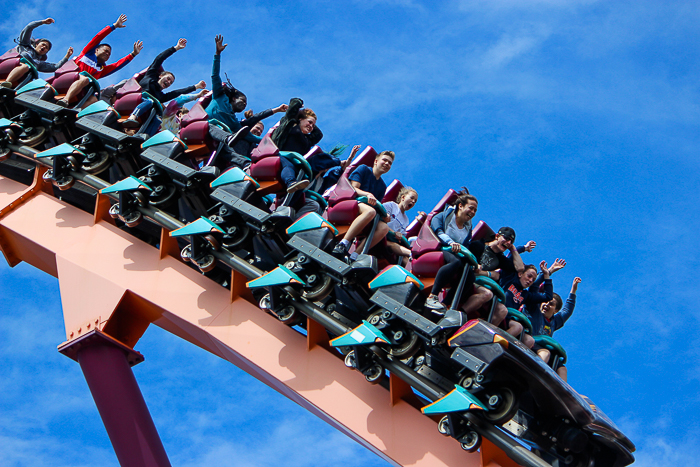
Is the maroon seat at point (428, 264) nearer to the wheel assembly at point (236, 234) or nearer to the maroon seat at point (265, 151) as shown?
the wheel assembly at point (236, 234)

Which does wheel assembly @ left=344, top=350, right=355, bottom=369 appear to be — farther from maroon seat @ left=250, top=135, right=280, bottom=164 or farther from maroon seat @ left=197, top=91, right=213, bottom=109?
maroon seat @ left=197, top=91, right=213, bottom=109

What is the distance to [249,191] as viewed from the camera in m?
5.56

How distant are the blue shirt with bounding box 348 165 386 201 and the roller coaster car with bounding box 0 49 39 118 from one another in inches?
134

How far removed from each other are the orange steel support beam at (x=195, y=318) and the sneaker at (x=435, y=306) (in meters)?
0.50

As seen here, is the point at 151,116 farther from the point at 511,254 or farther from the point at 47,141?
the point at 511,254

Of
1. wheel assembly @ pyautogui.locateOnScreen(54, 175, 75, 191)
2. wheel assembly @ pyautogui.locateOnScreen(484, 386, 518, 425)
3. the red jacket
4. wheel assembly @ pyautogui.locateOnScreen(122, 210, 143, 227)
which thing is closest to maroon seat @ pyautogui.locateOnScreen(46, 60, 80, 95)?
the red jacket

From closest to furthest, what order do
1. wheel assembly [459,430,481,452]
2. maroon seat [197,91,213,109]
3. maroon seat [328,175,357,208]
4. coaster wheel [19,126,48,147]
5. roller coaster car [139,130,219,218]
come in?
wheel assembly [459,430,481,452]
maroon seat [328,175,357,208]
roller coaster car [139,130,219,218]
coaster wheel [19,126,48,147]
maroon seat [197,91,213,109]

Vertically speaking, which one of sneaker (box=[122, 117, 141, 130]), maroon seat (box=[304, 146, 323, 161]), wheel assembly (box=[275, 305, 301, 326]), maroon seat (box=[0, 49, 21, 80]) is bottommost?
wheel assembly (box=[275, 305, 301, 326])

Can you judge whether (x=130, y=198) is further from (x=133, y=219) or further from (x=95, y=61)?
(x=95, y=61)

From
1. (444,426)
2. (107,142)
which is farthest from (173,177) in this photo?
(444,426)

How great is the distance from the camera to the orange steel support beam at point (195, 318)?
476cm

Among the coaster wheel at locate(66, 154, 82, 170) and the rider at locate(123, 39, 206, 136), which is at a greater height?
the rider at locate(123, 39, 206, 136)

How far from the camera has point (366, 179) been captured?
6395mm

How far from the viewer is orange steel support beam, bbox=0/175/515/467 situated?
4.76m
